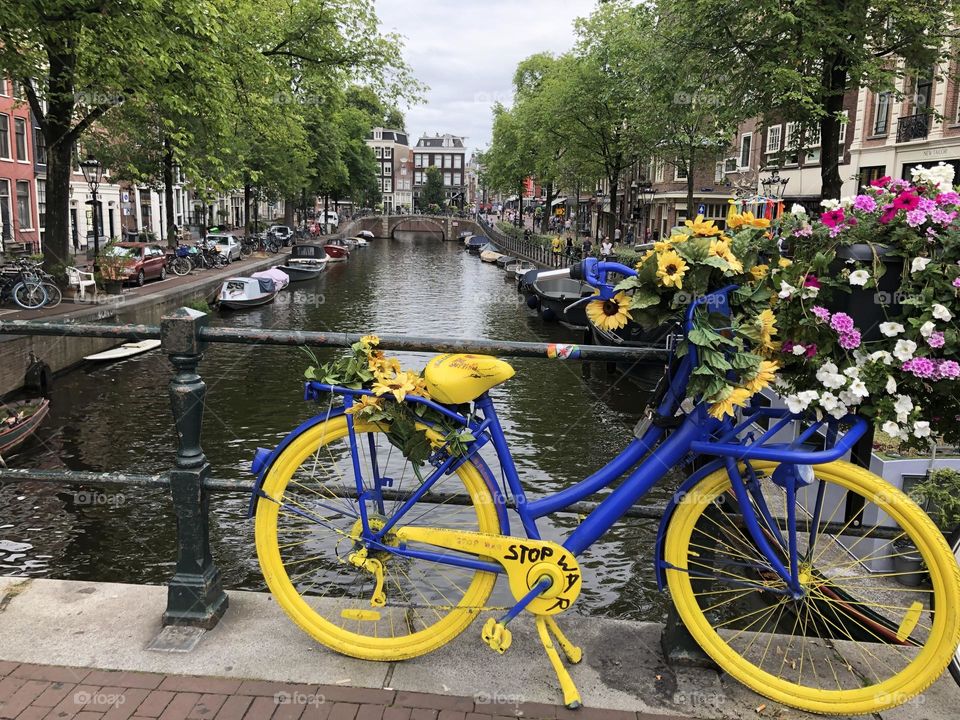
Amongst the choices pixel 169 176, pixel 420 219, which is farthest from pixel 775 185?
pixel 420 219

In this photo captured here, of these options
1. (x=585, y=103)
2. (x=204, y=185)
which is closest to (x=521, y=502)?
(x=204, y=185)

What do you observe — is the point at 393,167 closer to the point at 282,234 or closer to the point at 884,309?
the point at 282,234

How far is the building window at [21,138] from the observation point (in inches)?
1385

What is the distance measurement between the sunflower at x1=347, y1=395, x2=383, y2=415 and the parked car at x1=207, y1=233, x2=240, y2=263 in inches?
1459

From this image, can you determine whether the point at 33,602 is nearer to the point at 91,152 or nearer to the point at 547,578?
the point at 547,578

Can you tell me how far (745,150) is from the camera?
42250mm

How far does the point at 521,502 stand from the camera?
2855 millimetres

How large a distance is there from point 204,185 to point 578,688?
55.1ft

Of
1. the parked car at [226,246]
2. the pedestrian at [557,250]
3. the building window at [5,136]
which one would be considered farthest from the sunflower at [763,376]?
the building window at [5,136]

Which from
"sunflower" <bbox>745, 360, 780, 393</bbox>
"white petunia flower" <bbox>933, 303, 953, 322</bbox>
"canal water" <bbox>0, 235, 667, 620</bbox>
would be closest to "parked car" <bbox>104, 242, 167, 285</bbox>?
"canal water" <bbox>0, 235, 667, 620</bbox>

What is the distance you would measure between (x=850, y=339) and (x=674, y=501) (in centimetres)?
79

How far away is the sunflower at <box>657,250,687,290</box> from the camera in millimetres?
2424

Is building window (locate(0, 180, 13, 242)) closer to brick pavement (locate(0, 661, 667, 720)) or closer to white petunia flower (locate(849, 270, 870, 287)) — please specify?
brick pavement (locate(0, 661, 667, 720))

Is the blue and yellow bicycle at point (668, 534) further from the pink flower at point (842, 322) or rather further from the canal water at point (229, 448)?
the canal water at point (229, 448)
